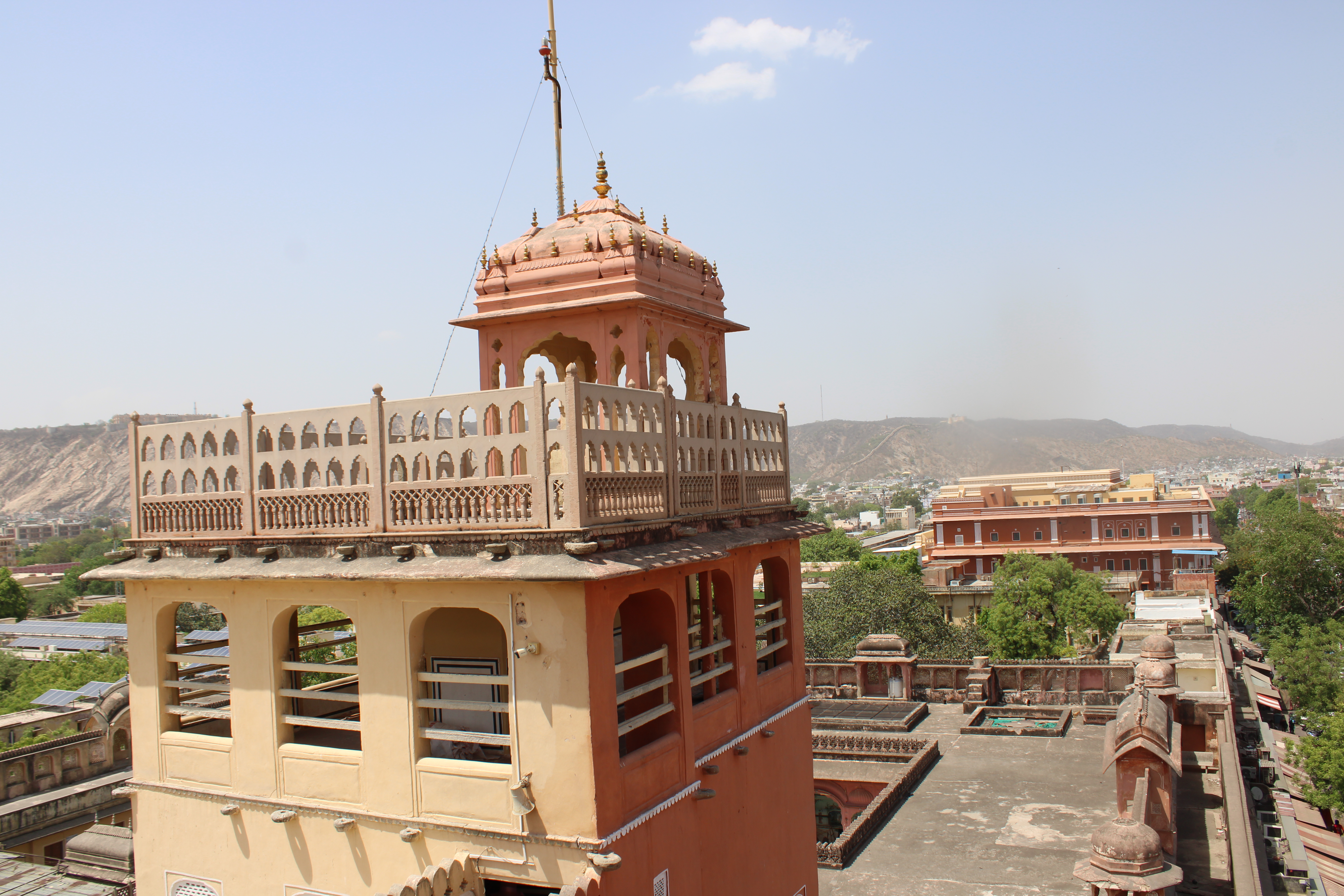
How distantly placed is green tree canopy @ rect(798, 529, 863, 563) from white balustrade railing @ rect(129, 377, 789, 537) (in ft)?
270

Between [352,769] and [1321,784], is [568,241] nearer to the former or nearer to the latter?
[352,769]

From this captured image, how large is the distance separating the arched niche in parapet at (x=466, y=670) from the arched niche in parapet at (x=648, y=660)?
1.22 m

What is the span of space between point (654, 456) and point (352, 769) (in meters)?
3.99

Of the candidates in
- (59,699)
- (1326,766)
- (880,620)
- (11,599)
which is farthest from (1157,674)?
(11,599)

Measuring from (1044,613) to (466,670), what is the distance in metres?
44.5

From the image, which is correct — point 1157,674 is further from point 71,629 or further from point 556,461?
point 71,629

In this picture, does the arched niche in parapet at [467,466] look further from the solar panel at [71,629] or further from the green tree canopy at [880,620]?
the solar panel at [71,629]

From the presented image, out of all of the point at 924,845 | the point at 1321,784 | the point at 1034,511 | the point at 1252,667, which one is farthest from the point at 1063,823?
the point at 1034,511

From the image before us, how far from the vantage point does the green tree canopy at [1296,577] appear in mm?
56969

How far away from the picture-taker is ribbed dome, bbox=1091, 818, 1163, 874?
12.1 m

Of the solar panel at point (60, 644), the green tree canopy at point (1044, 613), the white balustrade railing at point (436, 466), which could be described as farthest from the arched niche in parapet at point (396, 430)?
the solar panel at point (60, 644)

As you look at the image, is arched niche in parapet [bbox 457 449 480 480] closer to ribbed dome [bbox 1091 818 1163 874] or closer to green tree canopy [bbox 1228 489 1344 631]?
ribbed dome [bbox 1091 818 1163 874]

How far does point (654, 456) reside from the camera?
9.25 meters

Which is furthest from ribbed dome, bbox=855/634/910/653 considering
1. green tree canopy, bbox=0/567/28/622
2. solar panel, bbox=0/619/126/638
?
green tree canopy, bbox=0/567/28/622
